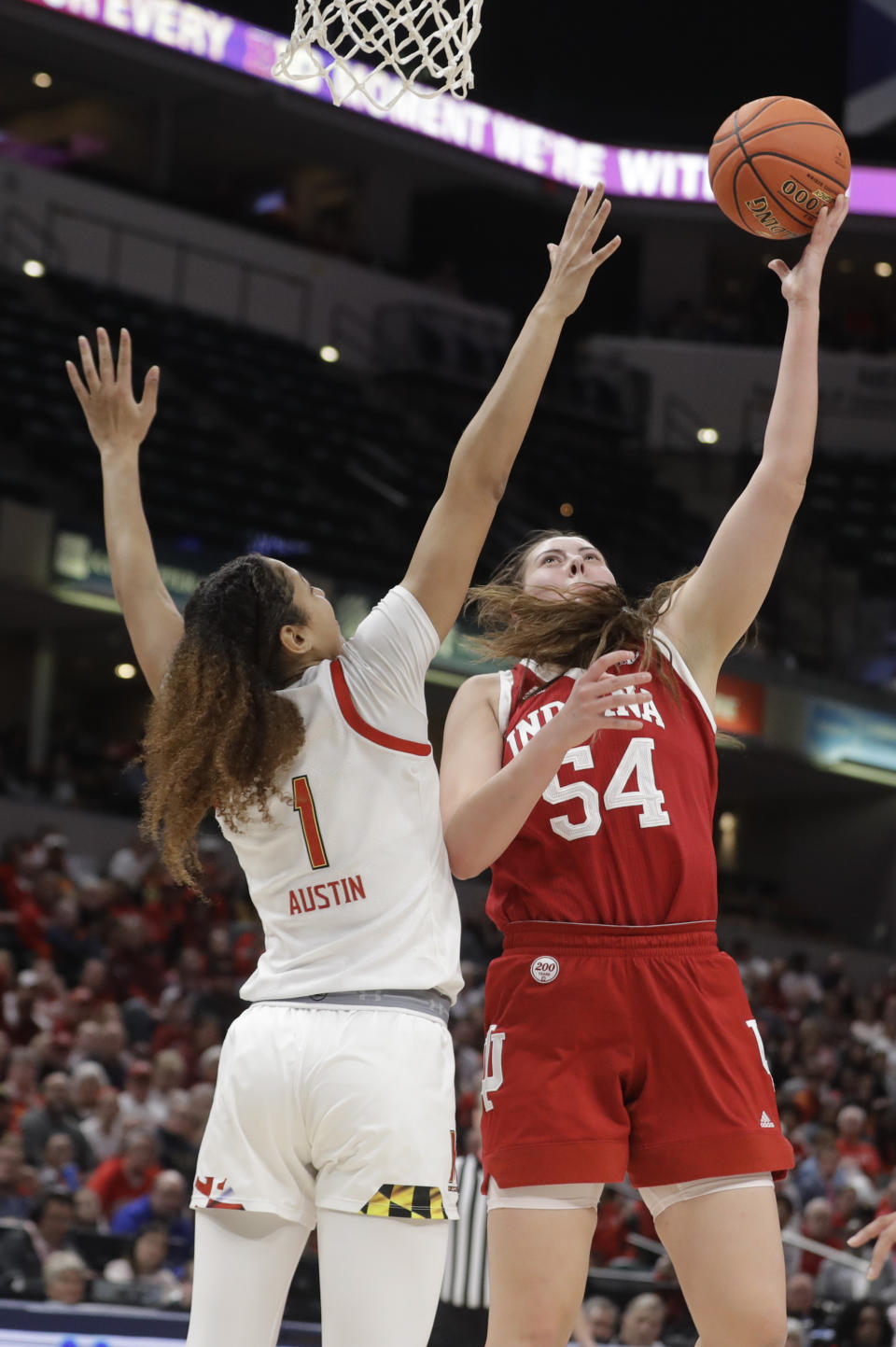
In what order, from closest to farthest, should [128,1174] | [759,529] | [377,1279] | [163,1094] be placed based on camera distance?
[377,1279], [759,529], [128,1174], [163,1094]

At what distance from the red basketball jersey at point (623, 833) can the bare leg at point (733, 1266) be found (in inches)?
19.7

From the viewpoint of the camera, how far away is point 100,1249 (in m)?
7.31

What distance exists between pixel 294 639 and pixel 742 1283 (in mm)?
1304

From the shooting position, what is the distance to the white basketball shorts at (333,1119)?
2336 millimetres

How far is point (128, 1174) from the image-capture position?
8.14m

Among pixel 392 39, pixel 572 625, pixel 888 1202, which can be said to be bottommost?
pixel 888 1202

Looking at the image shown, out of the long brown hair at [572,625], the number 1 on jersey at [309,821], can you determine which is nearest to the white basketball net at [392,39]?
the long brown hair at [572,625]

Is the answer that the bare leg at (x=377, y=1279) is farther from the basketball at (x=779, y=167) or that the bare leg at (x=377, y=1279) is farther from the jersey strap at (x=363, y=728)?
the basketball at (x=779, y=167)

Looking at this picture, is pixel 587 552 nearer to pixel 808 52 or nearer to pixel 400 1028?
pixel 400 1028

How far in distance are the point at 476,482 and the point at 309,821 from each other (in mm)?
638

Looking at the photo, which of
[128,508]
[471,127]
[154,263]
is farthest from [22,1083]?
[471,127]

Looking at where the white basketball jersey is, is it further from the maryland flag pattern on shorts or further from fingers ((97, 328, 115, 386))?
fingers ((97, 328, 115, 386))

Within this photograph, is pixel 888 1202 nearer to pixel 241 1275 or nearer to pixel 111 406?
pixel 111 406

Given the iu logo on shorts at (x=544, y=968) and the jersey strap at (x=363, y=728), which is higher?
the jersey strap at (x=363, y=728)
